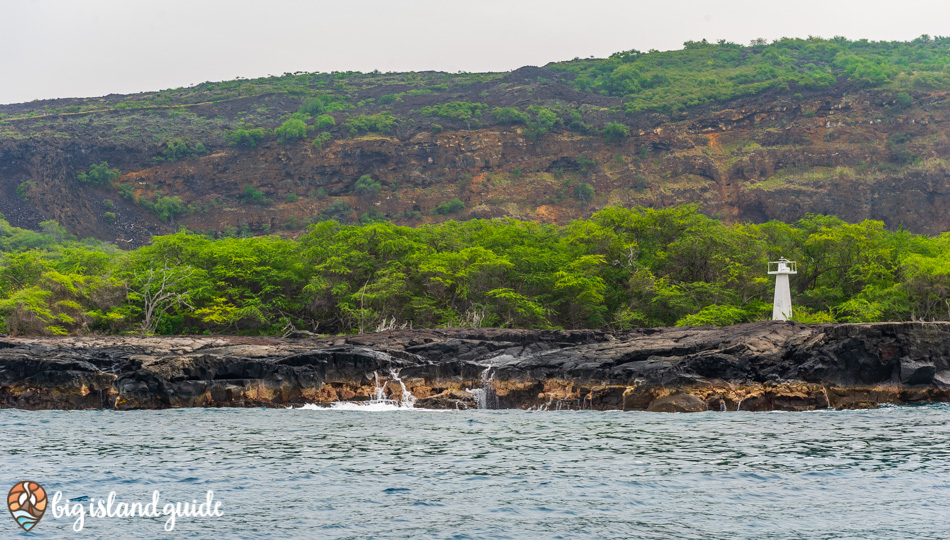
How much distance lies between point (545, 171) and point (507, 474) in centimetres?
9667

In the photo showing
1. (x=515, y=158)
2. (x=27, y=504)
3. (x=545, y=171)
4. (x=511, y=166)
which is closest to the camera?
(x=27, y=504)

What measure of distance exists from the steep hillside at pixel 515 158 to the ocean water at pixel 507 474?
3074 inches

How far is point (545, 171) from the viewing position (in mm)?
115750

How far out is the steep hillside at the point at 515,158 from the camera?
106 metres

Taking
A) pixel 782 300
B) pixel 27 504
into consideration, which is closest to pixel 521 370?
pixel 782 300

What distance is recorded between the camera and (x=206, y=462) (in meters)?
22.4

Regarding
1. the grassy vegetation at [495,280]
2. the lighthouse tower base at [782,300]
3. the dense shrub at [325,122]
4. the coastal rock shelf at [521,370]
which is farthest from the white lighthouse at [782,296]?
the dense shrub at [325,122]

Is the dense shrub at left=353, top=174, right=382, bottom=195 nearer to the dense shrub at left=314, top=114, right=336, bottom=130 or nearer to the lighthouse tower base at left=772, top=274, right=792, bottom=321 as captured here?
the dense shrub at left=314, top=114, right=336, bottom=130

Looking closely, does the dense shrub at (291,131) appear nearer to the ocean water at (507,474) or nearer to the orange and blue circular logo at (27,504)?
the ocean water at (507,474)

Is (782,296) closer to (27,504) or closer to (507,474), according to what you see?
(507,474)

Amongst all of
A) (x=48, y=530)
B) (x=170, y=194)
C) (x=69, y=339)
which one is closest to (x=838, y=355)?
(x=48, y=530)

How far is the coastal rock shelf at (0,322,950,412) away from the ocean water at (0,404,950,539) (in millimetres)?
3145

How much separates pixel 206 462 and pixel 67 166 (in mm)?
103815

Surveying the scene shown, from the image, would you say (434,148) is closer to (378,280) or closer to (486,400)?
(378,280)
